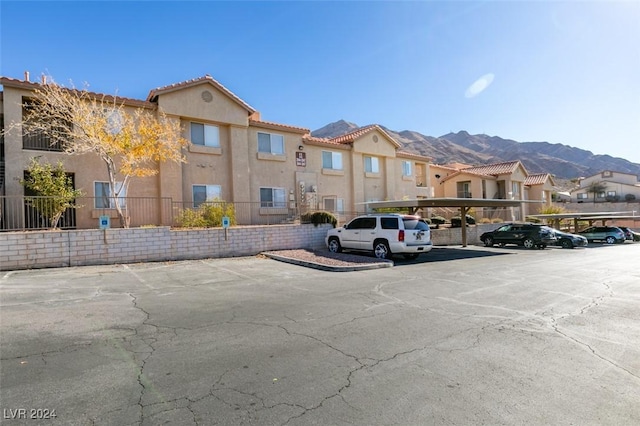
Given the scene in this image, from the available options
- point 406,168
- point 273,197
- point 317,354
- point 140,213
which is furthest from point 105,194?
point 406,168

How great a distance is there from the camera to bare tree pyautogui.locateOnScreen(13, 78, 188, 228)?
1430cm

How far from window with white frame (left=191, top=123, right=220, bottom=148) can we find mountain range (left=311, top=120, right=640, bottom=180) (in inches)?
4271

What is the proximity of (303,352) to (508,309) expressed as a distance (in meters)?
4.74

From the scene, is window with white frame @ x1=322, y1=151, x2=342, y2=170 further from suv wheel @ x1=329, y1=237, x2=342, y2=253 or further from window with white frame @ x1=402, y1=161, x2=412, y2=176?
suv wheel @ x1=329, y1=237, x2=342, y2=253

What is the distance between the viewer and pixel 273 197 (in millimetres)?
22047

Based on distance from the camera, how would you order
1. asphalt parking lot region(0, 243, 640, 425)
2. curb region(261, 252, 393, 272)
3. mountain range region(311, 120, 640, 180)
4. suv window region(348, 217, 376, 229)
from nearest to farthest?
asphalt parking lot region(0, 243, 640, 425)
curb region(261, 252, 393, 272)
suv window region(348, 217, 376, 229)
mountain range region(311, 120, 640, 180)

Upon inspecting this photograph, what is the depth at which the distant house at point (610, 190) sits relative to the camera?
221ft

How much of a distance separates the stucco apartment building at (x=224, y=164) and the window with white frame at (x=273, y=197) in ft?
0.21

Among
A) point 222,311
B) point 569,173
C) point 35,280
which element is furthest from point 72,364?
point 569,173

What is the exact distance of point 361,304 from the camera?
7.49m

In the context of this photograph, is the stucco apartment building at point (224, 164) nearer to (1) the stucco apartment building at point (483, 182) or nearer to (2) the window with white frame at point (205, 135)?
(2) the window with white frame at point (205, 135)

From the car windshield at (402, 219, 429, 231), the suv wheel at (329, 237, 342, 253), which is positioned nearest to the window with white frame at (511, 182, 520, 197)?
the car windshield at (402, 219, 429, 231)

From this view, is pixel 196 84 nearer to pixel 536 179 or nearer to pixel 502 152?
pixel 536 179

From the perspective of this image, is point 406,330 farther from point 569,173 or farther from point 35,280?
point 569,173
